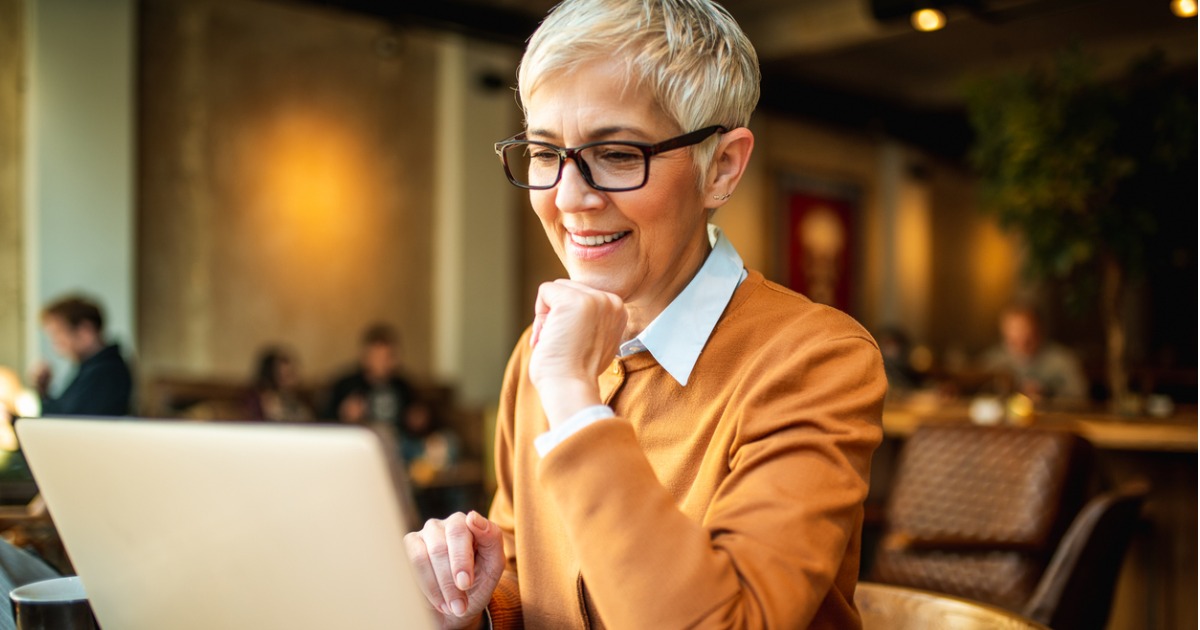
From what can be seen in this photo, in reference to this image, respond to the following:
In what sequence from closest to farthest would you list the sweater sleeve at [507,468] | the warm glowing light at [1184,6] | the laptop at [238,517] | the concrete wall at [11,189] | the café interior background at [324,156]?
the laptop at [238,517] → the sweater sleeve at [507,468] → the warm glowing light at [1184,6] → the concrete wall at [11,189] → the café interior background at [324,156]

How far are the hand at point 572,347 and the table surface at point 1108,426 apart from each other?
8.23 ft

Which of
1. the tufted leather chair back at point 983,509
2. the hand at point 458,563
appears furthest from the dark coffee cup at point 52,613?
the tufted leather chair back at point 983,509

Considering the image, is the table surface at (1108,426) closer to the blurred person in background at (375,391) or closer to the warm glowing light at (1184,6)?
the warm glowing light at (1184,6)

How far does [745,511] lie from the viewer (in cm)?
91

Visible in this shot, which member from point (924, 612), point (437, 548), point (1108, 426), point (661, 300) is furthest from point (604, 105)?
point (1108, 426)

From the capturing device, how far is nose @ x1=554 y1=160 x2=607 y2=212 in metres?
1.05

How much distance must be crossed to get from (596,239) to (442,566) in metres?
0.38

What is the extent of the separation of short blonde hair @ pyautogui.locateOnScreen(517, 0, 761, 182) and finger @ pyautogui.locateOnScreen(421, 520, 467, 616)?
1.54ft

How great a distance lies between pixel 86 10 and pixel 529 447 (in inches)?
222

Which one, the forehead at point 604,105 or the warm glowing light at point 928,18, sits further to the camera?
the warm glowing light at point 928,18

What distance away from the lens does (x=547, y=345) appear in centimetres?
94

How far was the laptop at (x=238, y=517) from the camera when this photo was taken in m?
0.70

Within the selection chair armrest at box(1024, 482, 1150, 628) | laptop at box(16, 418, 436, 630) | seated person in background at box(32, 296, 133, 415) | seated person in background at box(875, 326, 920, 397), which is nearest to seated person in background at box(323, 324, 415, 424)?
seated person in background at box(32, 296, 133, 415)

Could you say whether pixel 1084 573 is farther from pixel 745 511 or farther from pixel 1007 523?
pixel 745 511
